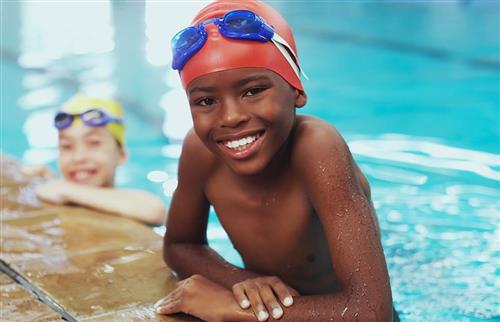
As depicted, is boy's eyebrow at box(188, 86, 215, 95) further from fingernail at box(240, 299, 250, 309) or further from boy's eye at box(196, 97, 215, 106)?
fingernail at box(240, 299, 250, 309)

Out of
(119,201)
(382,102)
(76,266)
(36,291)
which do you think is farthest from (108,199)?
(382,102)

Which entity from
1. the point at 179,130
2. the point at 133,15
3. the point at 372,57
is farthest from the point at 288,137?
the point at 133,15

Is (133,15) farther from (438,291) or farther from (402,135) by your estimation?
(438,291)

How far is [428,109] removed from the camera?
26.5 feet

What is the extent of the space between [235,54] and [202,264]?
90 cm

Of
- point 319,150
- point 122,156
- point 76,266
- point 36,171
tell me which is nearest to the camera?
point 319,150

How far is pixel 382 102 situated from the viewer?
8.41 metres

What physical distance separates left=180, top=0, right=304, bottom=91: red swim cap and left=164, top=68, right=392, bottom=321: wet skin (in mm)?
30

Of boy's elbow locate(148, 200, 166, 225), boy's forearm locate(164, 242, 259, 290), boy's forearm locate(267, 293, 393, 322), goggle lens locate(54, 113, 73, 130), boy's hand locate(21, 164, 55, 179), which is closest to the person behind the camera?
boy's forearm locate(267, 293, 393, 322)

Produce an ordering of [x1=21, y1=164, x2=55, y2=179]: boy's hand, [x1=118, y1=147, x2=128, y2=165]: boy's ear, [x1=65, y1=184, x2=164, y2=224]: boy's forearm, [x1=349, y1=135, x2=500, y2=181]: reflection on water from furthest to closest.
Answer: [x1=349, y1=135, x2=500, y2=181]: reflection on water < [x1=21, y1=164, x2=55, y2=179]: boy's hand < [x1=118, y1=147, x2=128, y2=165]: boy's ear < [x1=65, y1=184, x2=164, y2=224]: boy's forearm

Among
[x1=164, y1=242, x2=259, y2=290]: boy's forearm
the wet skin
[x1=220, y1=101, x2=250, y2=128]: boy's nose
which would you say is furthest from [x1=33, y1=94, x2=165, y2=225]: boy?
[x1=220, y1=101, x2=250, y2=128]: boy's nose

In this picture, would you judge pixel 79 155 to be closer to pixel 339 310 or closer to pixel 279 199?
pixel 279 199

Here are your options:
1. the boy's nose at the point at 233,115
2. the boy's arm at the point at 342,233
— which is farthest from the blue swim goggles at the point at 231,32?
the boy's arm at the point at 342,233

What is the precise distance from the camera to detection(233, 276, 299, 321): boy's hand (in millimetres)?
2709
